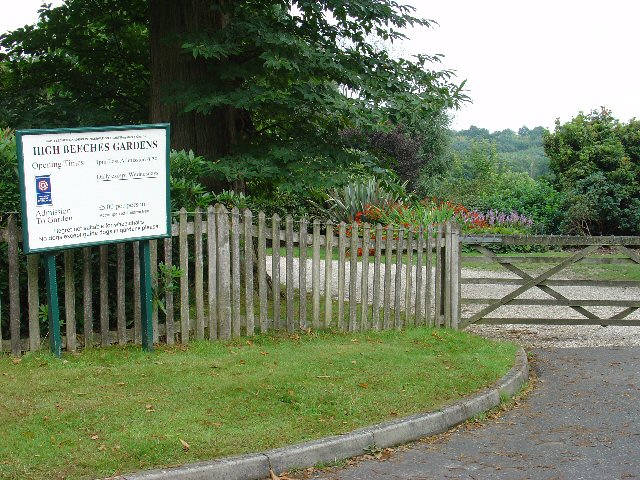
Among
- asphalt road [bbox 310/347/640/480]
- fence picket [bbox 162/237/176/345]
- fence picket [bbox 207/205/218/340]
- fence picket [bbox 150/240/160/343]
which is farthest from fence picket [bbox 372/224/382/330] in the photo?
fence picket [bbox 150/240/160/343]

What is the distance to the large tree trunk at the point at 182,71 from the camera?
1246cm

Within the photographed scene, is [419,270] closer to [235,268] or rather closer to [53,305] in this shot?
[235,268]

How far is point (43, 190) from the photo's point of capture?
7.92m

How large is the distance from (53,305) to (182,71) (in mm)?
5334

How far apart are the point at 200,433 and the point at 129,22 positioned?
10201mm

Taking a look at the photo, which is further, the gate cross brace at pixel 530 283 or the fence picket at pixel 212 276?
the gate cross brace at pixel 530 283

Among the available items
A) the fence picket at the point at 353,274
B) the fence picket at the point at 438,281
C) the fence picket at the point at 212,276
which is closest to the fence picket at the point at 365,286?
the fence picket at the point at 353,274

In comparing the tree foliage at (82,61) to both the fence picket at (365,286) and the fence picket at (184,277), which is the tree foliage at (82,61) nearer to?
the fence picket at (184,277)

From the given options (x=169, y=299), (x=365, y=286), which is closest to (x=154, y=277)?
(x=169, y=299)

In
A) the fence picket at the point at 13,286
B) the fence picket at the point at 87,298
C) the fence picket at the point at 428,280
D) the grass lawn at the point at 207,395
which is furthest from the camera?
the fence picket at the point at 428,280

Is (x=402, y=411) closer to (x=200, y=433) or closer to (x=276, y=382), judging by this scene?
(x=276, y=382)

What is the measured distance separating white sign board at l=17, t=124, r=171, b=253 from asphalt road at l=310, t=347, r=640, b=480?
3.77m

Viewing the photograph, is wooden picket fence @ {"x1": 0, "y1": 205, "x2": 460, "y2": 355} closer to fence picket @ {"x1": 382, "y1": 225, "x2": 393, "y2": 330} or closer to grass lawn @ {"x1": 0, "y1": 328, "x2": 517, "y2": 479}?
fence picket @ {"x1": 382, "y1": 225, "x2": 393, "y2": 330}

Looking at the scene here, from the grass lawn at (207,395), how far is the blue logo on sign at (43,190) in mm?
1547
